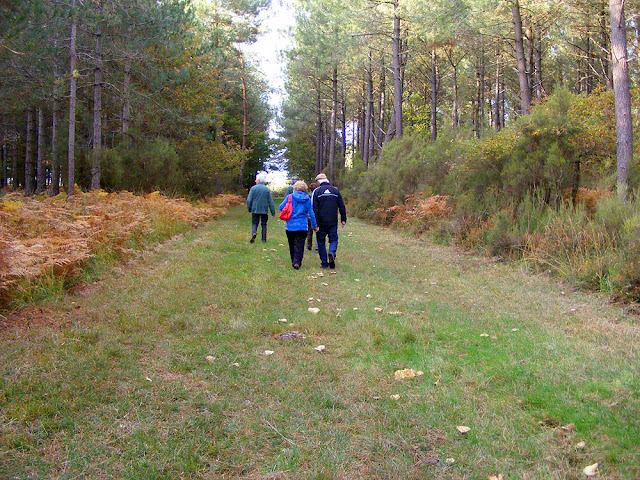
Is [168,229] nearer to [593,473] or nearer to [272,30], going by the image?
[593,473]

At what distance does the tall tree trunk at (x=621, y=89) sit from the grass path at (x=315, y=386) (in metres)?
4.93

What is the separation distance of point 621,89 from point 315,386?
417 inches

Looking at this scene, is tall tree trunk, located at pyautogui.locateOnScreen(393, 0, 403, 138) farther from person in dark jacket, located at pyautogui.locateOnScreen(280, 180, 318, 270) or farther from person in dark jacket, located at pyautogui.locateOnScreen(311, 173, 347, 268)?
person in dark jacket, located at pyautogui.locateOnScreen(280, 180, 318, 270)

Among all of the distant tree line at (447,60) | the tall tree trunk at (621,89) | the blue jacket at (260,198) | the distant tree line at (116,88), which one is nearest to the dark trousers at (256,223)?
the blue jacket at (260,198)

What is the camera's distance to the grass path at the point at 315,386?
288 cm

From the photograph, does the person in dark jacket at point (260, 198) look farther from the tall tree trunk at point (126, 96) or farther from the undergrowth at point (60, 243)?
the tall tree trunk at point (126, 96)

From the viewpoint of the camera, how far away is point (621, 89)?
35.7ft

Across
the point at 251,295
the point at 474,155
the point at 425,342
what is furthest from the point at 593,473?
the point at 474,155

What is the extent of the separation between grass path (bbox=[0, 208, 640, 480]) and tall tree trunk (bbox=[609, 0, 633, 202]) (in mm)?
4925

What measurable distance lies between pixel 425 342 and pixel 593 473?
2.48 m

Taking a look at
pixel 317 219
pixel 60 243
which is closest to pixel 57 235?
pixel 60 243

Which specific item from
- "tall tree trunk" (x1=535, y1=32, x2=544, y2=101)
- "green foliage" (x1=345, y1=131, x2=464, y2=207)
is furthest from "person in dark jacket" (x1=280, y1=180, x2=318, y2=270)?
"tall tree trunk" (x1=535, y1=32, x2=544, y2=101)

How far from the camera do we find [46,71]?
17.0 m

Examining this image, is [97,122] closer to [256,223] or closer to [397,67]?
[256,223]
